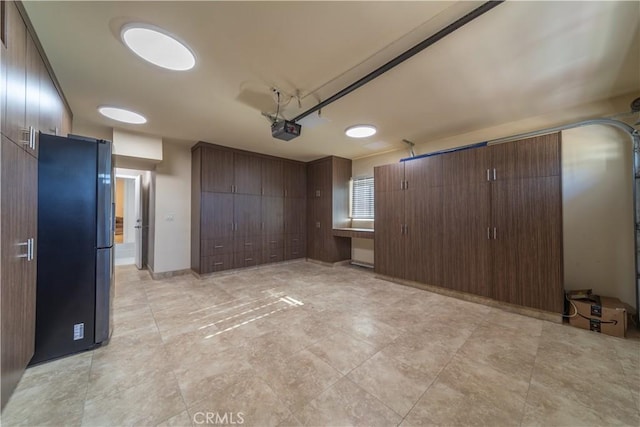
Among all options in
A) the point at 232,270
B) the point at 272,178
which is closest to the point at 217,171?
the point at 272,178

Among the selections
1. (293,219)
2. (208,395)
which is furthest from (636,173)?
(293,219)

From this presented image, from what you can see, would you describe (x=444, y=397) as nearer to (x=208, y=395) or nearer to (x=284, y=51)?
(x=208, y=395)

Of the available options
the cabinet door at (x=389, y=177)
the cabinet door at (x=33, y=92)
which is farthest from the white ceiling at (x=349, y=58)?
the cabinet door at (x=389, y=177)

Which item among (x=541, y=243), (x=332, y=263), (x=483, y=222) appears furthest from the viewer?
(x=332, y=263)

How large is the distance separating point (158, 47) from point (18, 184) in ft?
4.87

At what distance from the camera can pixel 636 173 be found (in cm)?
262

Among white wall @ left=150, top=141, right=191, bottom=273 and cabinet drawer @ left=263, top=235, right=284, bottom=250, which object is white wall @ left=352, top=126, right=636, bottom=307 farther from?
white wall @ left=150, top=141, right=191, bottom=273

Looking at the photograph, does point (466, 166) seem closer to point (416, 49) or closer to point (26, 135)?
point (416, 49)

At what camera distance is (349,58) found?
2137 mm

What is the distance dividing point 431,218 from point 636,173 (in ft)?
7.27

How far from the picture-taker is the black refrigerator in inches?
78.0

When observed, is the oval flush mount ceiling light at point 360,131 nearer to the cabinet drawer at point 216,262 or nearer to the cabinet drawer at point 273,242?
the cabinet drawer at point 273,242

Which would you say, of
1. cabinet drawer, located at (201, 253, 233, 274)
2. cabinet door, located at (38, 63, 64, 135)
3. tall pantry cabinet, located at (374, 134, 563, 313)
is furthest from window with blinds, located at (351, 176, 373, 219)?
cabinet door, located at (38, 63, 64, 135)

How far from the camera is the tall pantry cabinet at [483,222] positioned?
113 inches
